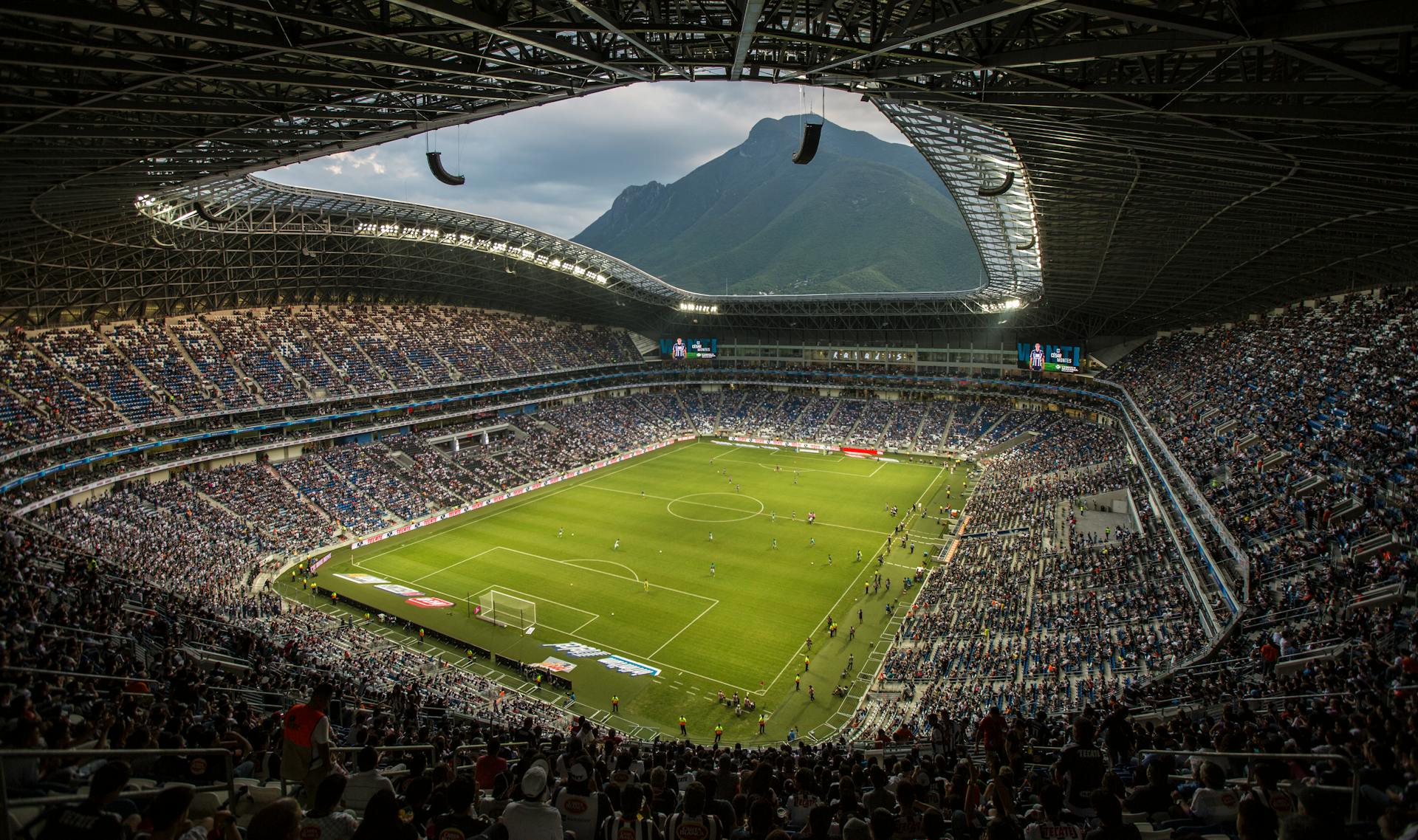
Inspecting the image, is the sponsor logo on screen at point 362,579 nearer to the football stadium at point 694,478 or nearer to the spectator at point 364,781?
the football stadium at point 694,478

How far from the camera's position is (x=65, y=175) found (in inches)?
1089

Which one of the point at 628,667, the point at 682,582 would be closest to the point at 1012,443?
the point at 682,582

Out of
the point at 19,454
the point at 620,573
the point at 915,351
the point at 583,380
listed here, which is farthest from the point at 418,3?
the point at 915,351

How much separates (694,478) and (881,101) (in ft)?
137

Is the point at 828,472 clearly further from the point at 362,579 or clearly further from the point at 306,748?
the point at 306,748

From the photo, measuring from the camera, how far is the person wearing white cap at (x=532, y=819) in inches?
222

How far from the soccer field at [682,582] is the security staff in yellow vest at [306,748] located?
21.3 m

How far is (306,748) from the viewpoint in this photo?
25.3 feet

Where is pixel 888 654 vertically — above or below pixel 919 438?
below

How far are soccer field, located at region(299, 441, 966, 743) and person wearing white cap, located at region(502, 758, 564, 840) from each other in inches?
913

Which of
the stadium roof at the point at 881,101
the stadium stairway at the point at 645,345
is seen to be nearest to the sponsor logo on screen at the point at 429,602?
the stadium roof at the point at 881,101

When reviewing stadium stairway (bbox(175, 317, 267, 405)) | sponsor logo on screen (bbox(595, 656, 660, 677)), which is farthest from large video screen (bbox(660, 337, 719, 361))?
sponsor logo on screen (bbox(595, 656, 660, 677))

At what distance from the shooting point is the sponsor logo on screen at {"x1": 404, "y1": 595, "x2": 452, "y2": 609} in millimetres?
38406

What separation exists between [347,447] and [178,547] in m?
21.7
